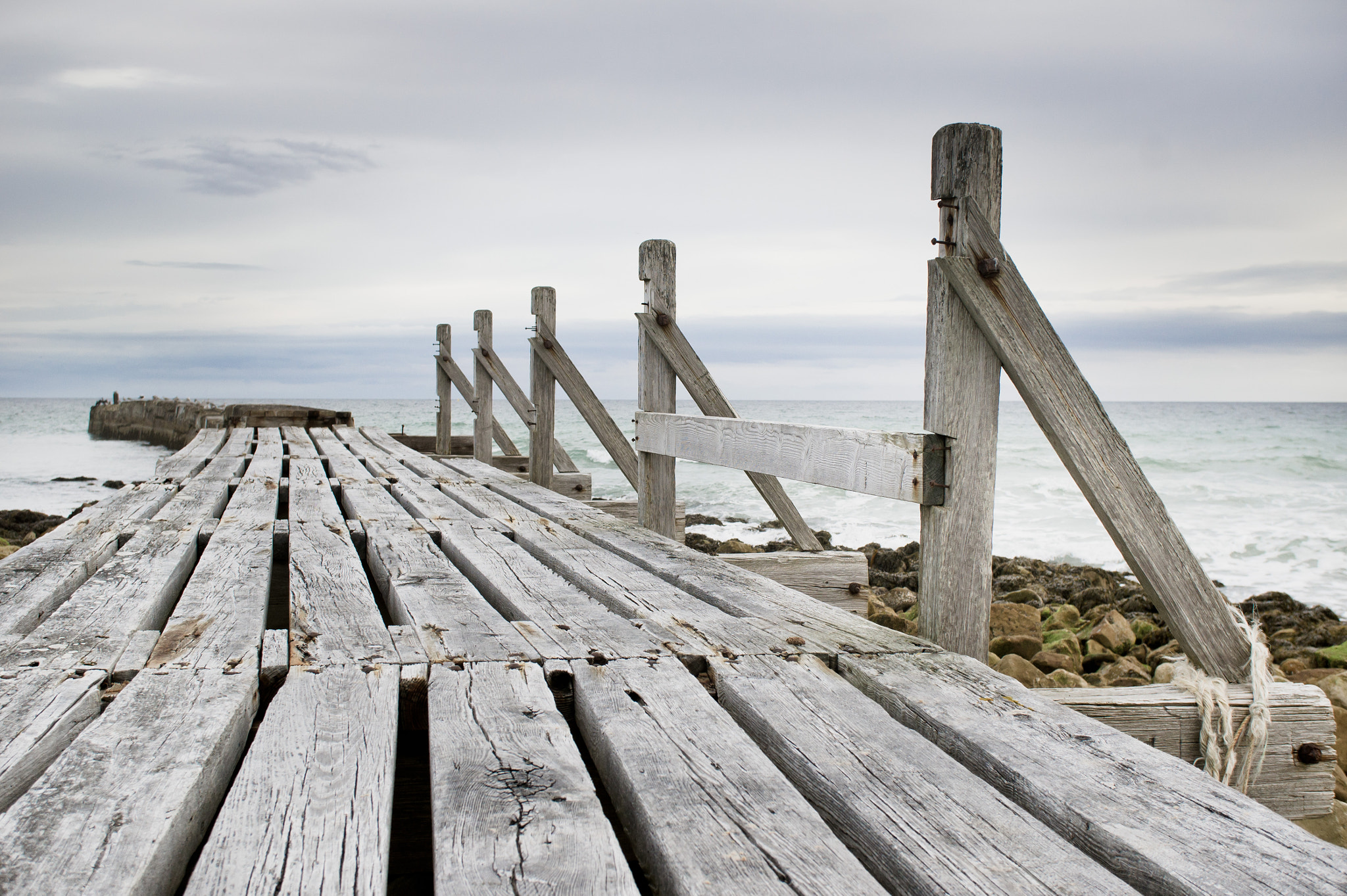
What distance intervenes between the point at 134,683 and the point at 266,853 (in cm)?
85

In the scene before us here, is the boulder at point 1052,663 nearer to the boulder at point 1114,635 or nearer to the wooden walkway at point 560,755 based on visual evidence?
the boulder at point 1114,635

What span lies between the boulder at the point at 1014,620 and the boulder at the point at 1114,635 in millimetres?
438

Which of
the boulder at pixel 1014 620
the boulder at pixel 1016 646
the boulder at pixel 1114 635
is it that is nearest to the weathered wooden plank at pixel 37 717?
the boulder at pixel 1016 646

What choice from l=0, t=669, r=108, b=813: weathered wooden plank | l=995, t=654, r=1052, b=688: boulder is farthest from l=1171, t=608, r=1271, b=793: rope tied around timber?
l=995, t=654, r=1052, b=688: boulder

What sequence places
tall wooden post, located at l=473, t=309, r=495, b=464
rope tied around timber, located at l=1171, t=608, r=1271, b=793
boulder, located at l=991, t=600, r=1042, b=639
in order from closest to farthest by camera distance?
rope tied around timber, located at l=1171, t=608, r=1271, b=793 → boulder, located at l=991, t=600, r=1042, b=639 → tall wooden post, located at l=473, t=309, r=495, b=464

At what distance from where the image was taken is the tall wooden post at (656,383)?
14.9 feet

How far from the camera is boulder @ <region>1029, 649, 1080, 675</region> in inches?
229

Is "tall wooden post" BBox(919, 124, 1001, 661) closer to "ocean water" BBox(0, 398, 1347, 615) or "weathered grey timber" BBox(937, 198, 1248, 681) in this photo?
"weathered grey timber" BBox(937, 198, 1248, 681)

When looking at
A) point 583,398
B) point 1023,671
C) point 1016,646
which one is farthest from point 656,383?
point 1016,646

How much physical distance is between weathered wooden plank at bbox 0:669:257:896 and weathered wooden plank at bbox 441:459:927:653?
135cm

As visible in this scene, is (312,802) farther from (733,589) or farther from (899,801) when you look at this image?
(733,589)

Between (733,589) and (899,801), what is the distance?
1.52 metres

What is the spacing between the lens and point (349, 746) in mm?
1505

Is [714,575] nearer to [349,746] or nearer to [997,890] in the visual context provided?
[349,746]
